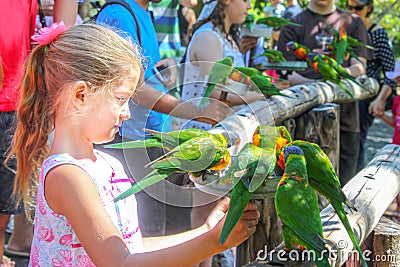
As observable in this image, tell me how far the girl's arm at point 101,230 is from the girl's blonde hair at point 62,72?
0.23m

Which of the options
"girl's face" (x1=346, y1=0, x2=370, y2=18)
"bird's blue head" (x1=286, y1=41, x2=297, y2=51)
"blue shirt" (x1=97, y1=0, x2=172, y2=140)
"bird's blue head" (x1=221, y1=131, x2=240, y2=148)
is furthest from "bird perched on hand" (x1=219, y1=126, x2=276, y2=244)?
"girl's face" (x1=346, y1=0, x2=370, y2=18)

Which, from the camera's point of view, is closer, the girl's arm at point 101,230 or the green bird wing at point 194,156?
the girl's arm at point 101,230

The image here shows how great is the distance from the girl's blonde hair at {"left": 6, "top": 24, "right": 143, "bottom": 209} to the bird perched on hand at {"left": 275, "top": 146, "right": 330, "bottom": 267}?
0.49 meters

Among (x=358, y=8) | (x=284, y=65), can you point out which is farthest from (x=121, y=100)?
(x=358, y=8)

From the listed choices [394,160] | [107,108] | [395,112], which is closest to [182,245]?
[107,108]

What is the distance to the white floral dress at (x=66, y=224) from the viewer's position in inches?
60.4

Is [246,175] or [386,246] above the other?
[246,175]

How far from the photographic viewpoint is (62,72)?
1.60 meters

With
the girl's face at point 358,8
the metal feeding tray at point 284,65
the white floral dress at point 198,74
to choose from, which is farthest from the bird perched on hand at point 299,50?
the girl's face at point 358,8

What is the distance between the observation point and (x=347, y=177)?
4574 millimetres

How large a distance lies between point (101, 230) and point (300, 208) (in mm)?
452

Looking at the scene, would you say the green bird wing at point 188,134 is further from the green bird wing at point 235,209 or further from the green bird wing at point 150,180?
the green bird wing at point 235,209

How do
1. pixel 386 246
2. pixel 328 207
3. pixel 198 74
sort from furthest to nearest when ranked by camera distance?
pixel 198 74
pixel 386 246
pixel 328 207

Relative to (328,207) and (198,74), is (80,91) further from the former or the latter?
(198,74)
